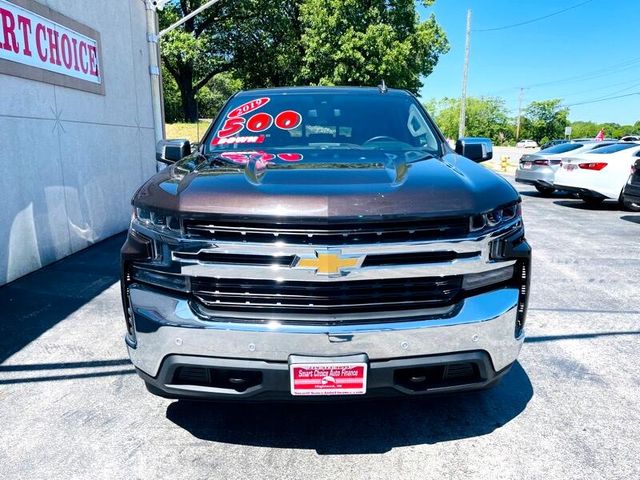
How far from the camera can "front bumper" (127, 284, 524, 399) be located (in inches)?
85.0

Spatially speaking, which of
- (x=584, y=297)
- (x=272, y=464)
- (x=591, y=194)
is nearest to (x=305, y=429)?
(x=272, y=464)

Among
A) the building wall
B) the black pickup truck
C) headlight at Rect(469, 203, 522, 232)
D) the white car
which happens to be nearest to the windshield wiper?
the black pickup truck

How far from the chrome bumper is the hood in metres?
0.44

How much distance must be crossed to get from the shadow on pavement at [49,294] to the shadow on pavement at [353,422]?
1900 millimetres

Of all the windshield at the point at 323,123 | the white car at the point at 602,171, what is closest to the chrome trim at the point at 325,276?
the windshield at the point at 323,123

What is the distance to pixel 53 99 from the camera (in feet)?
21.2

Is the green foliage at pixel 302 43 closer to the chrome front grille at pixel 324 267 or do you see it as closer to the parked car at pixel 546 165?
the parked car at pixel 546 165

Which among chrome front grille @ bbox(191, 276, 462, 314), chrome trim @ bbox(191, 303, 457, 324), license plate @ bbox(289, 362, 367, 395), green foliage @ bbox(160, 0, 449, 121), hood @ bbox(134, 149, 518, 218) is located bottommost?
license plate @ bbox(289, 362, 367, 395)

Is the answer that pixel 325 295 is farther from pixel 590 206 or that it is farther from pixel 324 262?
pixel 590 206

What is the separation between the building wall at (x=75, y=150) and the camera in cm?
564

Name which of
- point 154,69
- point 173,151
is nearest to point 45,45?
point 173,151

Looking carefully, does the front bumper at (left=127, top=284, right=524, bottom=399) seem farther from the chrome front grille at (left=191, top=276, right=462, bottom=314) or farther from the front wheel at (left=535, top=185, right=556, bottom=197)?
the front wheel at (left=535, top=185, right=556, bottom=197)

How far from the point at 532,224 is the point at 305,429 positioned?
309 inches

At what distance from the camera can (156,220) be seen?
2.34m
